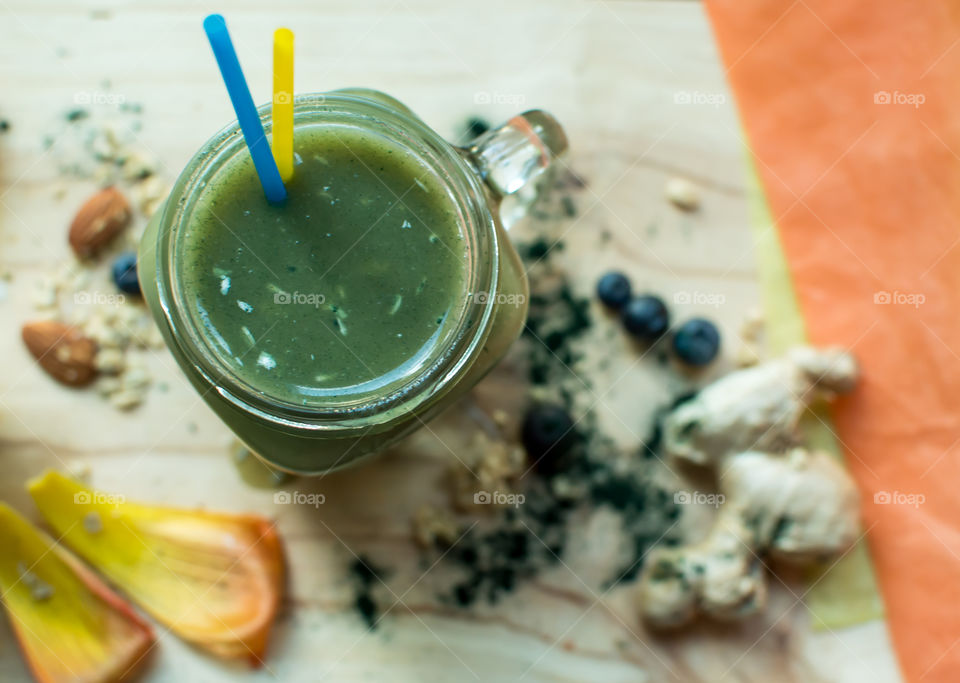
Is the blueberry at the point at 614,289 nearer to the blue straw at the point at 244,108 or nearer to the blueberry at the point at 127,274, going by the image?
the blue straw at the point at 244,108

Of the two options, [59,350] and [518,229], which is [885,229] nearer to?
[518,229]

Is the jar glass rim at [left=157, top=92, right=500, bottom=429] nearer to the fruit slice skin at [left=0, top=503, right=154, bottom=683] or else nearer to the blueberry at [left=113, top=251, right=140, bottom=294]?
the blueberry at [left=113, top=251, right=140, bottom=294]

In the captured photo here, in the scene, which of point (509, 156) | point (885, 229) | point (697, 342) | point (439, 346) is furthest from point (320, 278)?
point (885, 229)

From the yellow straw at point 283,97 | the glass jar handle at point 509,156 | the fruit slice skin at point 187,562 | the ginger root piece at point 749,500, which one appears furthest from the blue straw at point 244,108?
the ginger root piece at point 749,500

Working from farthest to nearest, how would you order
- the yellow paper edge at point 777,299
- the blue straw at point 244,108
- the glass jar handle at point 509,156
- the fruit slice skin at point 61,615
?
the yellow paper edge at point 777,299 < the fruit slice skin at point 61,615 < the glass jar handle at point 509,156 < the blue straw at point 244,108

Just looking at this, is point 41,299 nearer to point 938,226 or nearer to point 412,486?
point 412,486

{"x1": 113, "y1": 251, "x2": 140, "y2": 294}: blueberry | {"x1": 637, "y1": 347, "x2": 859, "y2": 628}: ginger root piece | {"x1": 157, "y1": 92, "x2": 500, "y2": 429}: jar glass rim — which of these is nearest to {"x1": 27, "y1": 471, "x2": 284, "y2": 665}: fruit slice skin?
{"x1": 113, "y1": 251, "x2": 140, "y2": 294}: blueberry
